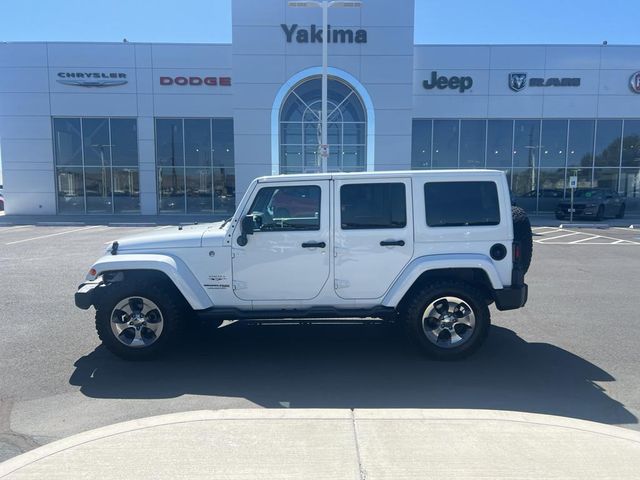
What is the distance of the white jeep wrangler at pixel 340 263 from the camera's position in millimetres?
4871

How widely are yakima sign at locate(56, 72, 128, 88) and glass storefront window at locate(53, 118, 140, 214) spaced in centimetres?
183

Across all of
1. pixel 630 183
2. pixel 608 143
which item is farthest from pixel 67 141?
pixel 630 183

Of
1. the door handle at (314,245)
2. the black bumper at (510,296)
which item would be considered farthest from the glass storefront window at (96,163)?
the black bumper at (510,296)

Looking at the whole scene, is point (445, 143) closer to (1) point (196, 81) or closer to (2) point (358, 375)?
(1) point (196, 81)

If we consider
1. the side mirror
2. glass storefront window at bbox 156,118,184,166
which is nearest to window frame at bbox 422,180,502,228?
the side mirror

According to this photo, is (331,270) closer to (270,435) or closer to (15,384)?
(270,435)

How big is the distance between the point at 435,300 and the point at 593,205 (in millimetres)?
21207

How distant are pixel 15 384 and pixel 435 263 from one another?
417 centimetres

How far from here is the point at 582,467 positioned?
2.87 m

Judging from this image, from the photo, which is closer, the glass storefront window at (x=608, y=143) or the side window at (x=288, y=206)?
the side window at (x=288, y=206)

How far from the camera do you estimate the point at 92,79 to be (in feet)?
82.7

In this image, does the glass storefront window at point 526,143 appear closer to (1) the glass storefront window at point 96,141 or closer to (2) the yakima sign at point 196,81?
(2) the yakima sign at point 196,81

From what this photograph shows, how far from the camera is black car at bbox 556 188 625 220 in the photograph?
73.8 feet

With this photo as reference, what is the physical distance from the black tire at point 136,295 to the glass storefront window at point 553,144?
84.7ft
